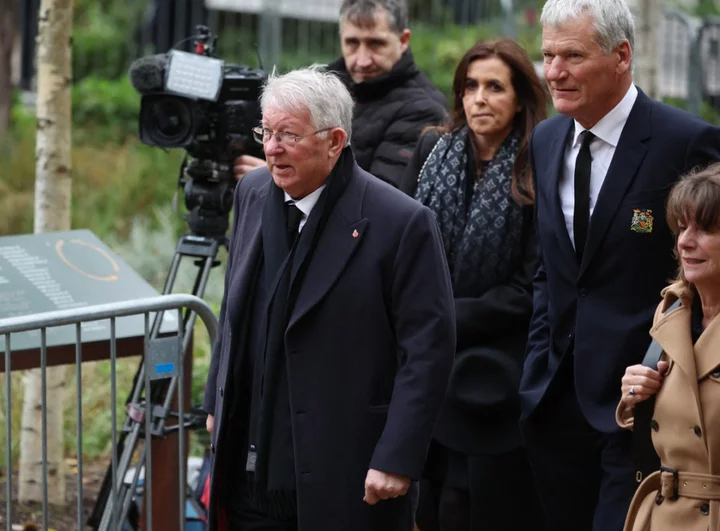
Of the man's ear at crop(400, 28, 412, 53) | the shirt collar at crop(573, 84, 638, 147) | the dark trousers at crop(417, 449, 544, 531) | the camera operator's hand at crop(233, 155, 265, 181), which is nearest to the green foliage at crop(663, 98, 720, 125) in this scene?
Answer: the man's ear at crop(400, 28, 412, 53)

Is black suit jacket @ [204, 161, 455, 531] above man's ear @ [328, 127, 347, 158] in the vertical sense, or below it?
below

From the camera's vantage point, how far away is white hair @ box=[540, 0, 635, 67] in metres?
3.88

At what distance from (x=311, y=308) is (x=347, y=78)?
7.25ft

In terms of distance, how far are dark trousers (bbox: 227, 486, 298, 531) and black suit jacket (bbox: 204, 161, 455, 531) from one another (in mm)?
117

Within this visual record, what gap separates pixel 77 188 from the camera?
428 inches

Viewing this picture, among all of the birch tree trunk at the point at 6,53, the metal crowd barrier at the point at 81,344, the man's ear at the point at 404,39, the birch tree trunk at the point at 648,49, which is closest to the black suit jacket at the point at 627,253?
the metal crowd barrier at the point at 81,344

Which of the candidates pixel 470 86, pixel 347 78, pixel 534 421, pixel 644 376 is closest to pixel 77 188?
pixel 347 78

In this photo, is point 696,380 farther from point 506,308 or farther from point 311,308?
point 506,308

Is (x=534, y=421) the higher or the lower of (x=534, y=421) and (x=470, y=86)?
the lower

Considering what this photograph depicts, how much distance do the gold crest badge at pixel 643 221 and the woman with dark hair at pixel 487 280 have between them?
2.57ft

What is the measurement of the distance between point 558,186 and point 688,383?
38.6 inches

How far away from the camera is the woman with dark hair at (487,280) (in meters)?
4.64

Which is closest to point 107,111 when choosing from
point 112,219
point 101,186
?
point 101,186

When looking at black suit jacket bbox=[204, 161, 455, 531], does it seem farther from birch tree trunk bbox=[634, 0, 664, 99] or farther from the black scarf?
birch tree trunk bbox=[634, 0, 664, 99]
